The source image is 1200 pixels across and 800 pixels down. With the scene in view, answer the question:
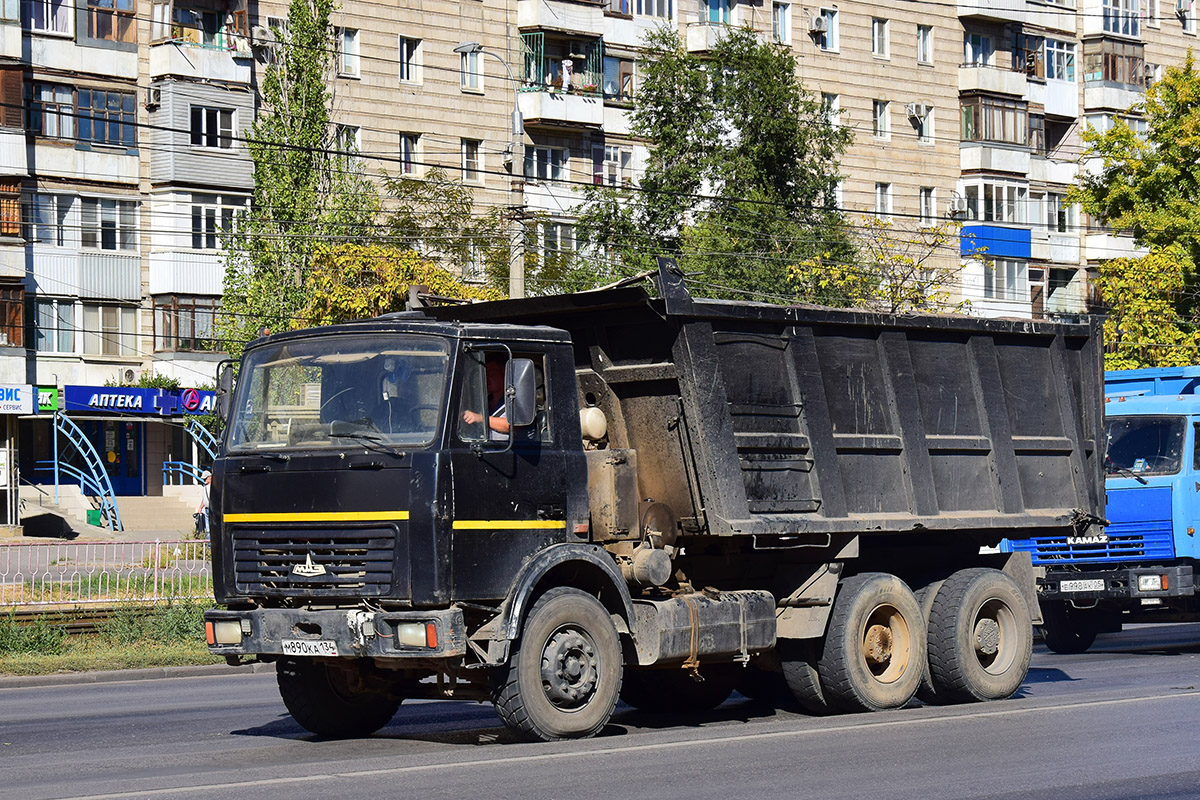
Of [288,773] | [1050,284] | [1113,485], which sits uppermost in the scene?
[1050,284]

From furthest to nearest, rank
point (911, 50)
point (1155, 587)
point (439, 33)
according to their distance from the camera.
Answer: point (911, 50) < point (439, 33) < point (1155, 587)

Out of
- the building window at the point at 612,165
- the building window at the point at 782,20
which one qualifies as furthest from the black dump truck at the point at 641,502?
the building window at the point at 782,20

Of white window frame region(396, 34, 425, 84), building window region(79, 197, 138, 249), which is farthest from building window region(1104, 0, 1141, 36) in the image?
building window region(79, 197, 138, 249)

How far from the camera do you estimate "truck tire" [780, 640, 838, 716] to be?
13.3 metres

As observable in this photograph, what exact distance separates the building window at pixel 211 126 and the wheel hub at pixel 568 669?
1614 inches

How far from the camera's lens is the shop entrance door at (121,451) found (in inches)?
2100

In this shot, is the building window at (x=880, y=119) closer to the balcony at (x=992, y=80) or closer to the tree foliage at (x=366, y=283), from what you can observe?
the balcony at (x=992, y=80)

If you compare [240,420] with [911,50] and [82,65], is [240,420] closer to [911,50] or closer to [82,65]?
[82,65]

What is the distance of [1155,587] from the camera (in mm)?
18297

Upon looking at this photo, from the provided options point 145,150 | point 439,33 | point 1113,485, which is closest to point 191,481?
point 145,150

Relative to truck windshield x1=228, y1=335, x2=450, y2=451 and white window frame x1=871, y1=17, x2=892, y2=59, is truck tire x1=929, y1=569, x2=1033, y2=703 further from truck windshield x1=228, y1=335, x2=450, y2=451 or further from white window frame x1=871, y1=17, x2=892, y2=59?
white window frame x1=871, y1=17, x2=892, y2=59

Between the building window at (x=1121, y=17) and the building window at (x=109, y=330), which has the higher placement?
the building window at (x=1121, y=17)

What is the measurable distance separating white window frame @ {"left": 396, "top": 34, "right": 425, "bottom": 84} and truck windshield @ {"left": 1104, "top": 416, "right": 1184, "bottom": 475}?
3582 centimetres

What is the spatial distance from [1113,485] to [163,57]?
3721 cm
